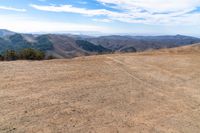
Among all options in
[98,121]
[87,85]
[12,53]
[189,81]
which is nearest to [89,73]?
[87,85]

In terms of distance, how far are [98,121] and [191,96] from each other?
18.3 ft

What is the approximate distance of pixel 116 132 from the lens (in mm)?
7801

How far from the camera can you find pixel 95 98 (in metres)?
10.8

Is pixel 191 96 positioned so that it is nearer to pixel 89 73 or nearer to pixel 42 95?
pixel 89 73

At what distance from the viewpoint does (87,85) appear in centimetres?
1239

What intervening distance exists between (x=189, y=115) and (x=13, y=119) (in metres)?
5.80

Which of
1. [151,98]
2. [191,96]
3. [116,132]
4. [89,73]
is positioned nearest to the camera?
[116,132]

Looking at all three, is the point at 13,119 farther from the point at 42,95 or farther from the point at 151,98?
the point at 151,98

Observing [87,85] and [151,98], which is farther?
[87,85]

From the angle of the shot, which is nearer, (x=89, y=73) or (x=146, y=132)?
(x=146, y=132)

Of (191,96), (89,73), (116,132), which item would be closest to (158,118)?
(116,132)

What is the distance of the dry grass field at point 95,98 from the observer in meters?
8.17

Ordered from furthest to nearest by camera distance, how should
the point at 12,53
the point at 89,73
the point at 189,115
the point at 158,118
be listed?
the point at 12,53
the point at 89,73
the point at 189,115
the point at 158,118

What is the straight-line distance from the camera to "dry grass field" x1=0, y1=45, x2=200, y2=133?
8172 mm
